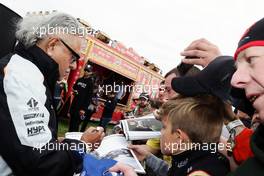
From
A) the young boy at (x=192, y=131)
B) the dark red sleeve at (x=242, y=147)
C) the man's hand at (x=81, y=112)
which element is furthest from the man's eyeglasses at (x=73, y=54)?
the man's hand at (x=81, y=112)

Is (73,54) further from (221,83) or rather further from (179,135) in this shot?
(221,83)

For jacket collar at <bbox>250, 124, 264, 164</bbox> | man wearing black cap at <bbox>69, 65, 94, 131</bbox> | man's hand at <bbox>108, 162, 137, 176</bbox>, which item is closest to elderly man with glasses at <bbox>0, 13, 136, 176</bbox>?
man's hand at <bbox>108, 162, 137, 176</bbox>

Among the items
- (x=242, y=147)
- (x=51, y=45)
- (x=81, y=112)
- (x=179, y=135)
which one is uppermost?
(x=51, y=45)

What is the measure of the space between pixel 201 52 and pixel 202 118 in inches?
17.0

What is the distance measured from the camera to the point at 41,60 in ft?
5.63

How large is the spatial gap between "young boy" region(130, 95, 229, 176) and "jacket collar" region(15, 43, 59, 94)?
2.36 ft

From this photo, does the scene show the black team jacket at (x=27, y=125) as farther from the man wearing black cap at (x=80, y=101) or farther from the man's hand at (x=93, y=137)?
the man wearing black cap at (x=80, y=101)

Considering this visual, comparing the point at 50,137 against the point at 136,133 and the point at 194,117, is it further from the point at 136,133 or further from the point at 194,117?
the point at 194,117

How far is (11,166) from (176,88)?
0.93 m

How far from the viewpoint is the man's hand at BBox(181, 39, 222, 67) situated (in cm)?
138

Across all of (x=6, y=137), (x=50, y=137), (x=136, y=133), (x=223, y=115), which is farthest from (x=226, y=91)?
(x=6, y=137)

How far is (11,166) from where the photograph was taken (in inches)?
58.4

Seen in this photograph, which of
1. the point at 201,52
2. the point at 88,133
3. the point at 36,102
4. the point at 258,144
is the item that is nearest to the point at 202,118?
the point at 201,52

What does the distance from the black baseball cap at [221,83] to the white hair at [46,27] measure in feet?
2.84
